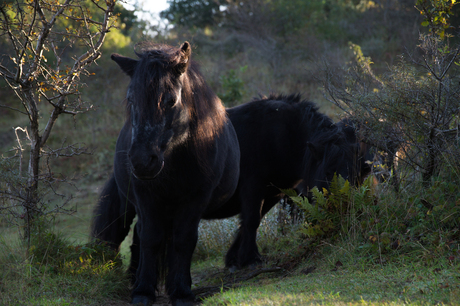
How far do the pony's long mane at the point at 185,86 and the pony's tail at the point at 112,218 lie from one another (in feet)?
5.59

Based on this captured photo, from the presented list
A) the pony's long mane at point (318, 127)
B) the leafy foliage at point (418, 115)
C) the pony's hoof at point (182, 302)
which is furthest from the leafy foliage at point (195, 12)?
the pony's hoof at point (182, 302)

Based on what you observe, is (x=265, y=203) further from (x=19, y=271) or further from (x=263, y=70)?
(x=263, y=70)

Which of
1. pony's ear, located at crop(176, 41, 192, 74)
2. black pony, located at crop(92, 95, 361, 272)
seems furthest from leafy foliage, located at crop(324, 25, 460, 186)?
pony's ear, located at crop(176, 41, 192, 74)

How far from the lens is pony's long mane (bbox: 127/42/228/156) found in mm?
3381

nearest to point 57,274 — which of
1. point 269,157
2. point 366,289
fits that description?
point 366,289

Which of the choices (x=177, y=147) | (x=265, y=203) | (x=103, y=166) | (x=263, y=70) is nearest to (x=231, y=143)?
(x=177, y=147)

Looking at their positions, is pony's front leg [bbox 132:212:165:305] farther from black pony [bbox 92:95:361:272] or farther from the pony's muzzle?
black pony [bbox 92:95:361:272]

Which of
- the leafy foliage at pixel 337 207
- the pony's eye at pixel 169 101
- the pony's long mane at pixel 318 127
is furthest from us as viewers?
the pony's long mane at pixel 318 127

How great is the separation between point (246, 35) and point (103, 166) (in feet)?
43.3

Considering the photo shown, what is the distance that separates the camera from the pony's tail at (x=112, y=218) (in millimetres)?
5156

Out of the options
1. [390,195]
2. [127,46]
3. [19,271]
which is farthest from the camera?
[127,46]

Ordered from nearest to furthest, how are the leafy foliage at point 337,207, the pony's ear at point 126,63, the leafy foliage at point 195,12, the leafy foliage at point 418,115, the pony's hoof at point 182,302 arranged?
the pony's ear at point 126,63
the pony's hoof at point 182,302
the leafy foliage at point 418,115
the leafy foliage at point 337,207
the leafy foliage at point 195,12

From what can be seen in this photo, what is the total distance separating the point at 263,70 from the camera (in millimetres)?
21812

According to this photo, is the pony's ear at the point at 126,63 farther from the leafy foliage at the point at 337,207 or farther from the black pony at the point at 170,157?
the leafy foliage at the point at 337,207
